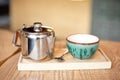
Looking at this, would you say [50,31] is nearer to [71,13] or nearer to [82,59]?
[82,59]

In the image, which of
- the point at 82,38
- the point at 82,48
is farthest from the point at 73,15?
the point at 82,48

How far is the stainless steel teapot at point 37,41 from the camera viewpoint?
2.64ft

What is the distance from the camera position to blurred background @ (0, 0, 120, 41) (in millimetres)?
2465

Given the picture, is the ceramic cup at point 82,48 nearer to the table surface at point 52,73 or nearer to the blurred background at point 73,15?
the table surface at point 52,73

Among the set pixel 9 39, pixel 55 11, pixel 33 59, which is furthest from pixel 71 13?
pixel 33 59

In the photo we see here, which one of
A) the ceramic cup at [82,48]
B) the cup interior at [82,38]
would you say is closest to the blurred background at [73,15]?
the cup interior at [82,38]

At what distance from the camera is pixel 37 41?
0.80m

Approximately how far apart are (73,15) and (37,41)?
5.73 feet

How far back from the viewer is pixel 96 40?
0.91 m

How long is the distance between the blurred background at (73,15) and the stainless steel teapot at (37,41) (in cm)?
168

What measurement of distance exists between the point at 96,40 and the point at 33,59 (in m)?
0.28

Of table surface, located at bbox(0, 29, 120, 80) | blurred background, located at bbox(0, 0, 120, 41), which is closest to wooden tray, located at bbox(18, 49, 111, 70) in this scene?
table surface, located at bbox(0, 29, 120, 80)

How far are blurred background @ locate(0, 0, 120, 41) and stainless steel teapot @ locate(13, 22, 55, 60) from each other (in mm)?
1682

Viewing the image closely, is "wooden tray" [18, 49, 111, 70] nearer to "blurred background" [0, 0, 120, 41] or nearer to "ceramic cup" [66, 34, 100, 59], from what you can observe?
"ceramic cup" [66, 34, 100, 59]
